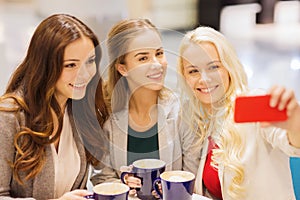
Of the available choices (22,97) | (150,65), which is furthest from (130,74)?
(22,97)

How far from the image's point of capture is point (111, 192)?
937mm

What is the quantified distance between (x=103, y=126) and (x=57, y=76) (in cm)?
17

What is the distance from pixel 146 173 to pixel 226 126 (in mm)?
209

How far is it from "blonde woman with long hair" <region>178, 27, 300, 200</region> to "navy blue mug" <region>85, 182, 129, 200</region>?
21 cm

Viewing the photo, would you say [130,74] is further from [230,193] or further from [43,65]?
[230,193]

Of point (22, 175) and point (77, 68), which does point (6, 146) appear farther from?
point (77, 68)

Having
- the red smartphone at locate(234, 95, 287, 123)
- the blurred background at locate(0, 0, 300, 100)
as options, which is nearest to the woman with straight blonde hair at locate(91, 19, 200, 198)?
the red smartphone at locate(234, 95, 287, 123)

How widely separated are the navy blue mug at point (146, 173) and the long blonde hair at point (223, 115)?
12cm

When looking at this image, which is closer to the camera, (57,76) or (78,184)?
(57,76)

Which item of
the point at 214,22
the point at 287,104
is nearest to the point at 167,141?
the point at 287,104

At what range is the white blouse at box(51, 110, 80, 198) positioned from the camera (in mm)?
1097

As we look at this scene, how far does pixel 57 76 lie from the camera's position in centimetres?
105

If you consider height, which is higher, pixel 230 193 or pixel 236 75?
pixel 236 75

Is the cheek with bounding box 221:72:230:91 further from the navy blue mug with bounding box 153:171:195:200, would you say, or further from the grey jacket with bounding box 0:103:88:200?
the grey jacket with bounding box 0:103:88:200
